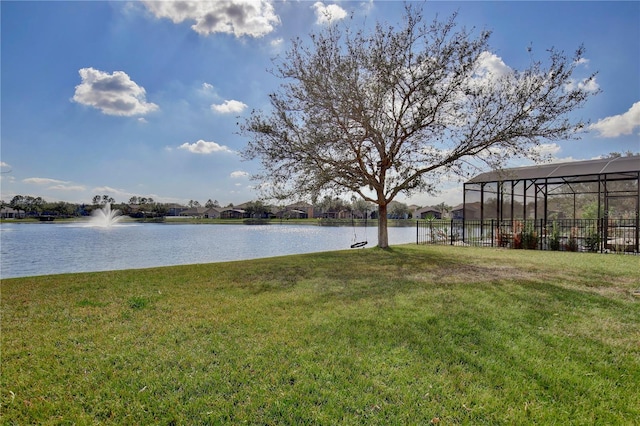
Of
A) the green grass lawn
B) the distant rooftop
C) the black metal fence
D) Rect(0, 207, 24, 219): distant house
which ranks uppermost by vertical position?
the distant rooftop

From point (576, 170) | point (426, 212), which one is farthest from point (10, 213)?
A: point (426, 212)

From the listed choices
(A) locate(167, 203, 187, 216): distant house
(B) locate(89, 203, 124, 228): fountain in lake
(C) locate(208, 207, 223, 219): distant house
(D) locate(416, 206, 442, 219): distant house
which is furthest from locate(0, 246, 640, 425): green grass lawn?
(A) locate(167, 203, 187, 216): distant house

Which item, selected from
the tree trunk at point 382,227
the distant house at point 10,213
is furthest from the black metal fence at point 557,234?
the distant house at point 10,213

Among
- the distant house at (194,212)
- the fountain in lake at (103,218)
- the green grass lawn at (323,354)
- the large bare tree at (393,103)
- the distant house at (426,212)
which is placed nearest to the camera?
the green grass lawn at (323,354)

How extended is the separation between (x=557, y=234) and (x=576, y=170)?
3.39 m

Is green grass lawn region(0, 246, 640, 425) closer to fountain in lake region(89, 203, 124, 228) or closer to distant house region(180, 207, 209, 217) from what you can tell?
fountain in lake region(89, 203, 124, 228)

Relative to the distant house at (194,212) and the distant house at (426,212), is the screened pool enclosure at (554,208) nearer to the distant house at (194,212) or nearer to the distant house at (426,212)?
the distant house at (426,212)

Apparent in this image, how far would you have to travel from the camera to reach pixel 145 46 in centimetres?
1062

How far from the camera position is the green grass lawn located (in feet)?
7.57

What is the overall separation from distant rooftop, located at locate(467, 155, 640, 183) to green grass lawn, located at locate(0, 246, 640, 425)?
8.33 metres

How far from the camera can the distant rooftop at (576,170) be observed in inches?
472

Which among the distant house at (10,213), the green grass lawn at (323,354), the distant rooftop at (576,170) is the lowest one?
the green grass lawn at (323,354)

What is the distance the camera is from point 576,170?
Answer: 13391mm

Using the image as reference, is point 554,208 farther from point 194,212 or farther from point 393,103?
point 194,212
